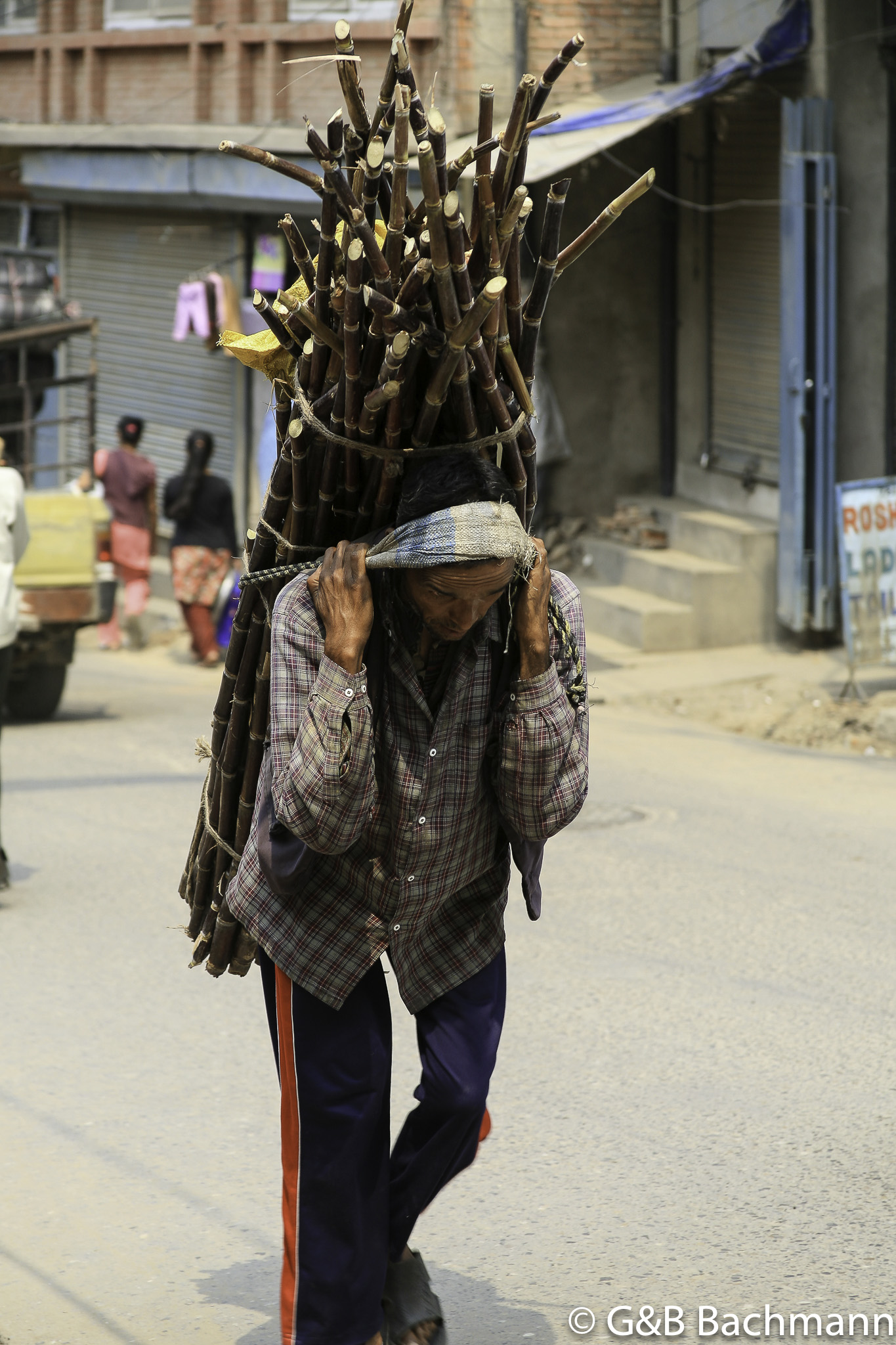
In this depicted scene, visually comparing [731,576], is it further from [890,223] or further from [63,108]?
[63,108]

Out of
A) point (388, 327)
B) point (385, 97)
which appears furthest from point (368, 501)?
point (385, 97)

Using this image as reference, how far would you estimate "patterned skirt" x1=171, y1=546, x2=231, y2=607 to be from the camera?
12.4m

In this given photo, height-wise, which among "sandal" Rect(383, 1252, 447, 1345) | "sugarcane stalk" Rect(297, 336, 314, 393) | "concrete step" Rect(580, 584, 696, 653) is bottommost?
Result: "sandal" Rect(383, 1252, 447, 1345)

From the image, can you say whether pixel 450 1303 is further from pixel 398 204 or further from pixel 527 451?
pixel 398 204

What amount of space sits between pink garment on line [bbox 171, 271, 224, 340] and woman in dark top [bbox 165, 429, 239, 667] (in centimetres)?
299

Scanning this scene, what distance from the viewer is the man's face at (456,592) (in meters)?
2.74

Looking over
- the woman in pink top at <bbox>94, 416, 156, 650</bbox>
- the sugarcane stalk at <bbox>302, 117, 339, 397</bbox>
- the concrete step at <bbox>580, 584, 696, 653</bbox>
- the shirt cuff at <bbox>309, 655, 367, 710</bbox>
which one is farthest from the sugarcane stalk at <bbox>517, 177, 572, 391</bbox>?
the woman in pink top at <bbox>94, 416, 156, 650</bbox>

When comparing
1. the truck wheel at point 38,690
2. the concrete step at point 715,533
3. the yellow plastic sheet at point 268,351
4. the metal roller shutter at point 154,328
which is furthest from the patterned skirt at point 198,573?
the yellow plastic sheet at point 268,351

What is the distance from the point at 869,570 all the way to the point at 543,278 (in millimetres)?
7180

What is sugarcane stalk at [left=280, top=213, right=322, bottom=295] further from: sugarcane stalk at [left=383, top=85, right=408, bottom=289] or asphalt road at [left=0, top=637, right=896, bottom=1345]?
asphalt road at [left=0, top=637, right=896, bottom=1345]

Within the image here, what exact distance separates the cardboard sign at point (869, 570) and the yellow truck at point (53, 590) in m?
4.36

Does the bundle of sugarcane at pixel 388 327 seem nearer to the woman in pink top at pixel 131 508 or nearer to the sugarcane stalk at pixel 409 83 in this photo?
the sugarcane stalk at pixel 409 83

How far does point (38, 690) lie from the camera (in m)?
10.4

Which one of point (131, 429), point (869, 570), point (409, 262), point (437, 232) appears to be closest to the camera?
point (437, 232)
